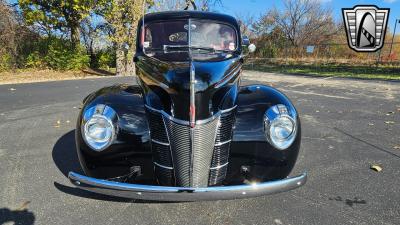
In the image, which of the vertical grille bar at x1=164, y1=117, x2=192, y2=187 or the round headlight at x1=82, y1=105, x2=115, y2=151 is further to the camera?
the round headlight at x1=82, y1=105, x2=115, y2=151

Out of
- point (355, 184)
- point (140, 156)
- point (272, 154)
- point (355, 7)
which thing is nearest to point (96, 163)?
point (140, 156)

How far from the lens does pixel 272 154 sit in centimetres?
301

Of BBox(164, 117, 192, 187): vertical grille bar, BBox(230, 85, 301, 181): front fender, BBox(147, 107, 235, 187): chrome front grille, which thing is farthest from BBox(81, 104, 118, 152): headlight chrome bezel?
BBox(230, 85, 301, 181): front fender

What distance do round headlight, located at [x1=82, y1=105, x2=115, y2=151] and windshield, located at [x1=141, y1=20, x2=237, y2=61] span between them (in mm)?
1263

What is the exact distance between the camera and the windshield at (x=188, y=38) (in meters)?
Answer: 4.08

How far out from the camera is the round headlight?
9.61 ft

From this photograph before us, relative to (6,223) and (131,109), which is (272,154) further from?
(6,223)

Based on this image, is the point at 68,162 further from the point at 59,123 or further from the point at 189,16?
the point at 189,16

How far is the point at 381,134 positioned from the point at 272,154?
3573 mm

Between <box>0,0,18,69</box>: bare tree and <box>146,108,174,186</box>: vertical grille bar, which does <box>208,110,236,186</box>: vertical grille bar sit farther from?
<box>0,0,18,69</box>: bare tree

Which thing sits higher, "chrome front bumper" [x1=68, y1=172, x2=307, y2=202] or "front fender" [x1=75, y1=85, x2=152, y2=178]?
"front fender" [x1=75, y1=85, x2=152, y2=178]

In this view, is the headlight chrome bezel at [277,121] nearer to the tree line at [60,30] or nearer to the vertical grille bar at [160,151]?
the vertical grille bar at [160,151]

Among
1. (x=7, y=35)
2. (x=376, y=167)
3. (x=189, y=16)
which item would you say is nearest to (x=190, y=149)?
(x=189, y=16)

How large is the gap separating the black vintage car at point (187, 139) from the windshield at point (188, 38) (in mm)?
754
